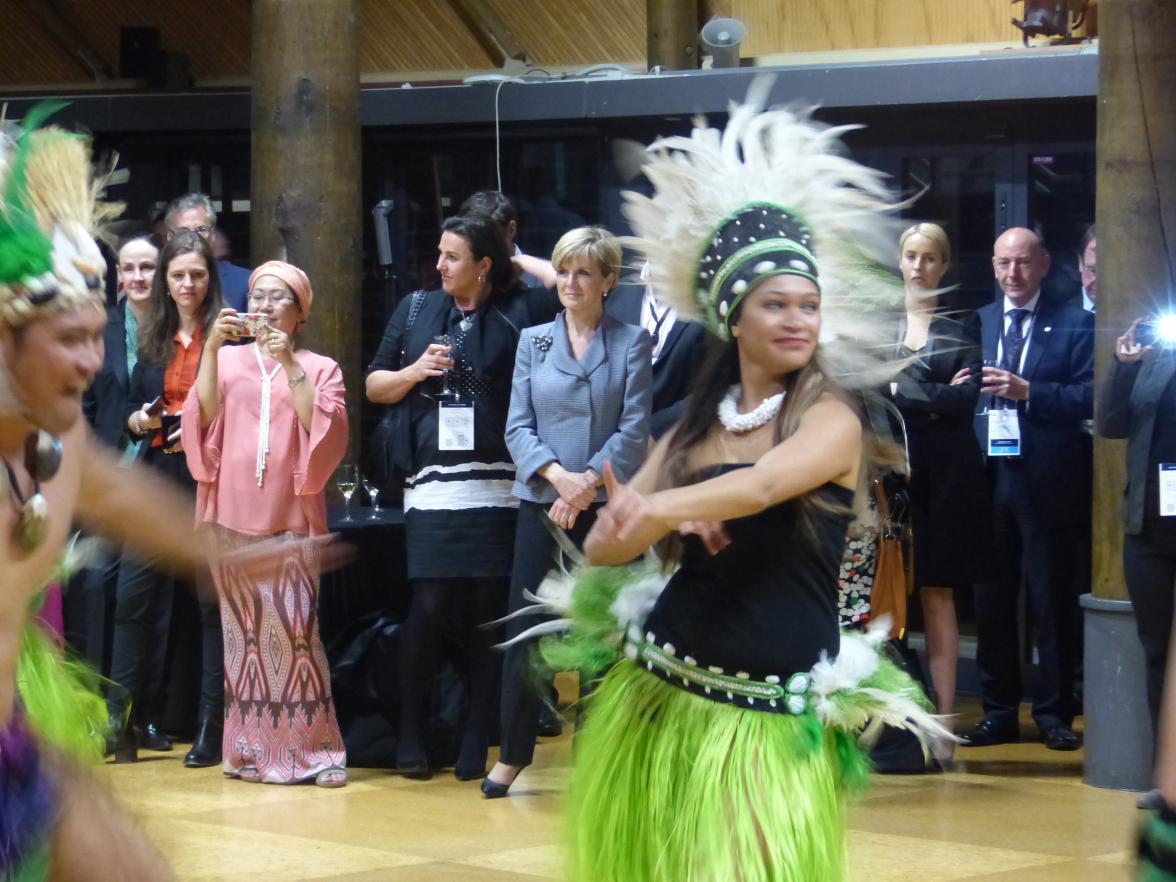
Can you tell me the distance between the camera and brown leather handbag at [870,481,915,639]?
20.4 ft

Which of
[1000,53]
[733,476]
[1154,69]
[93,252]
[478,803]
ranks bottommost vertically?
[478,803]

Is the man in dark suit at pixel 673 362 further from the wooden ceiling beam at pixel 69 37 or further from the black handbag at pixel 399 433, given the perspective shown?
the wooden ceiling beam at pixel 69 37

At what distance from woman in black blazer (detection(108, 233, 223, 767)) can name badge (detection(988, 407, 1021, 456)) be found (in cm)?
278

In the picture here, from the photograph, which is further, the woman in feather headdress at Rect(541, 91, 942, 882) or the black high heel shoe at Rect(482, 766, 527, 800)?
the black high heel shoe at Rect(482, 766, 527, 800)

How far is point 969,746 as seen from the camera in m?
6.89

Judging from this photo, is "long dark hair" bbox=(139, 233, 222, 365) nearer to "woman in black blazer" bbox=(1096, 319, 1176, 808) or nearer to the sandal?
the sandal

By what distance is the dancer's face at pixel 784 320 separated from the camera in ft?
11.7

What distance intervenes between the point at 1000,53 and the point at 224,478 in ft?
13.5

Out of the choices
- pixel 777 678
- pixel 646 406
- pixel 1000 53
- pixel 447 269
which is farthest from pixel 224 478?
pixel 1000 53

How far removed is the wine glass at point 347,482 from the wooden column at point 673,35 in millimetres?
2787

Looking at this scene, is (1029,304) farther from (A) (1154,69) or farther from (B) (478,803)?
(B) (478,803)

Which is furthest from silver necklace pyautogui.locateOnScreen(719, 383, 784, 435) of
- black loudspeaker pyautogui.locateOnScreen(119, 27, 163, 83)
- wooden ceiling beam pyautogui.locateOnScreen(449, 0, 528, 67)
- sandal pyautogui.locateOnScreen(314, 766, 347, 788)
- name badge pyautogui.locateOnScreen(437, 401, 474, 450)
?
black loudspeaker pyautogui.locateOnScreen(119, 27, 163, 83)

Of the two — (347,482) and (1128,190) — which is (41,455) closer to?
(1128,190)

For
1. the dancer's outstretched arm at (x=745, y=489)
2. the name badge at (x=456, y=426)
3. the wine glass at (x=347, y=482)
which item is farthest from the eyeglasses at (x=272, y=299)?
the dancer's outstretched arm at (x=745, y=489)
